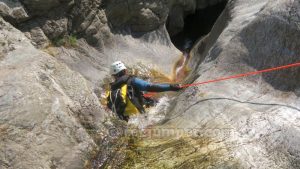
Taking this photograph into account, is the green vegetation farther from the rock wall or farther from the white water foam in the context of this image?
the rock wall

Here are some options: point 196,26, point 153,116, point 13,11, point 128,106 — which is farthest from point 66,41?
point 196,26

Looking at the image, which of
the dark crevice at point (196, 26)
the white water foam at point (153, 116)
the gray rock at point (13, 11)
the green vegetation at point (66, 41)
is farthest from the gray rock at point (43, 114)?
the dark crevice at point (196, 26)

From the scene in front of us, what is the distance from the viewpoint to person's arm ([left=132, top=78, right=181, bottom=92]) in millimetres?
10857

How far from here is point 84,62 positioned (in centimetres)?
1559

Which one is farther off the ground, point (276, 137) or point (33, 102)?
point (33, 102)

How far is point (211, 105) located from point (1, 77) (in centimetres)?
482

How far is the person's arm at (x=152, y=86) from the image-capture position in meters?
10.9

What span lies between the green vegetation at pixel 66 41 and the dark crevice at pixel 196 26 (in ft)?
23.5

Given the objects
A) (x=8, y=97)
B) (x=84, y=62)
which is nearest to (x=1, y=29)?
(x=84, y=62)

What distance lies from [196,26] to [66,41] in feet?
37.3

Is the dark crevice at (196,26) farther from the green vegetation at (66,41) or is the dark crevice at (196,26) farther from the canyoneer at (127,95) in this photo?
the canyoneer at (127,95)

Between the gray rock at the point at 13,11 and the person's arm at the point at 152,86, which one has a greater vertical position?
the gray rock at the point at 13,11

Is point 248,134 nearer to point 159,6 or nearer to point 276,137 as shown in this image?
point 276,137

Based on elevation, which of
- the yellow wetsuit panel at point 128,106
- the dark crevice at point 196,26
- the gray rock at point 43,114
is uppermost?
the gray rock at point 43,114
